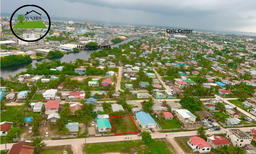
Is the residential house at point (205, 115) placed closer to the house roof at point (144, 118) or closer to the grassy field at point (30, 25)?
the house roof at point (144, 118)

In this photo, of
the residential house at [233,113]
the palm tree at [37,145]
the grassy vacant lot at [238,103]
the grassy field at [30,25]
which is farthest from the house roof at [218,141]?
the grassy field at [30,25]

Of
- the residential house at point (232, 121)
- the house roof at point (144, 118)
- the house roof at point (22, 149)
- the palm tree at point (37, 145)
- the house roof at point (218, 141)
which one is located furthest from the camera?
the residential house at point (232, 121)

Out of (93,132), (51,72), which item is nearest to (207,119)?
(93,132)

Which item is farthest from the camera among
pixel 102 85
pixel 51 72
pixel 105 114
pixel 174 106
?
pixel 51 72

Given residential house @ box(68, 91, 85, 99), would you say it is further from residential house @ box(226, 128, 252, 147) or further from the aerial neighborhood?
residential house @ box(226, 128, 252, 147)

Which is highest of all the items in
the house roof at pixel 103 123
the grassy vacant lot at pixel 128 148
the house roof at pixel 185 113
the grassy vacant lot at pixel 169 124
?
the house roof at pixel 185 113

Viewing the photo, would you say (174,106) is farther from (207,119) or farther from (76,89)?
(76,89)

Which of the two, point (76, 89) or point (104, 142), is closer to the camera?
point (104, 142)
